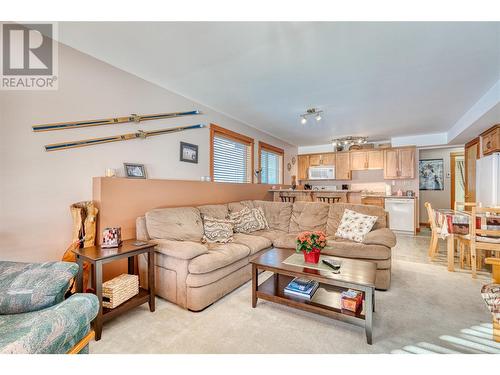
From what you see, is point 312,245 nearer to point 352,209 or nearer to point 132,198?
point 352,209

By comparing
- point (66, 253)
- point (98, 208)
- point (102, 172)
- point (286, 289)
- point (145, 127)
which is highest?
point (145, 127)

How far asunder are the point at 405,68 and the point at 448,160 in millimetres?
5640

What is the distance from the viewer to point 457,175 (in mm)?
6410

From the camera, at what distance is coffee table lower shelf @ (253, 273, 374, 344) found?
5.57 ft

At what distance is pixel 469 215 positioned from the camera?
9.69ft

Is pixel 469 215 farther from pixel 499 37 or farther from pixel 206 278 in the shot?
pixel 206 278

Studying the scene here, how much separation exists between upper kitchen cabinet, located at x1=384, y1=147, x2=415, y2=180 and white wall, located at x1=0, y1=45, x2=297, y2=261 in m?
5.91

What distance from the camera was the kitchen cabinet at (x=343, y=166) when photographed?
6605 mm

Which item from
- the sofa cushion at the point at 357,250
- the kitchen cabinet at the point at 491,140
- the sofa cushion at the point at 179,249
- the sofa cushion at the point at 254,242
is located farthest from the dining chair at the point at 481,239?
the sofa cushion at the point at 179,249

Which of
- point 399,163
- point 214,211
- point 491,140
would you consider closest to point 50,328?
point 214,211

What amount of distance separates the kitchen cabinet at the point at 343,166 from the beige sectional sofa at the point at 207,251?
360 cm

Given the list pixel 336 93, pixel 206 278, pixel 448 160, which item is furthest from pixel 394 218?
pixel 206 278

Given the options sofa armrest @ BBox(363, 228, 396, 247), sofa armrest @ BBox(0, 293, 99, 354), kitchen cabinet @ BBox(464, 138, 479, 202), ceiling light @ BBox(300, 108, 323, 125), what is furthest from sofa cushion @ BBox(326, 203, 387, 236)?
kitchen cabinet @ BBox(464, 138, 479, 202)

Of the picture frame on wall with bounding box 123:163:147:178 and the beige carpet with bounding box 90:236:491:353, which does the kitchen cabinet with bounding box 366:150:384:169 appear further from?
the picture frame on wall with bounding box 123:163:147:178
